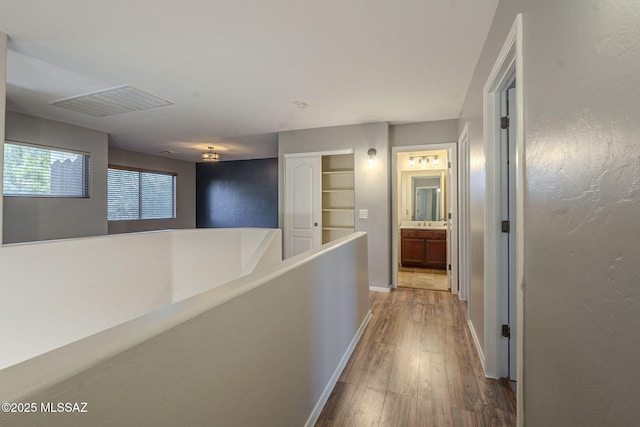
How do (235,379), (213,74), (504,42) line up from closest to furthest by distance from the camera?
(235,379) → (504,42) → (213,74)

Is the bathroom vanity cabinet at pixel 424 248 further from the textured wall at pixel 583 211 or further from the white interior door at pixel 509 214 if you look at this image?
the textured wall at pixel 583 211

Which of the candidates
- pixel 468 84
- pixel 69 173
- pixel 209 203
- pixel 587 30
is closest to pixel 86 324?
pixel 69 173

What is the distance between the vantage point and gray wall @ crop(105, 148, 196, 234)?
6469 mm

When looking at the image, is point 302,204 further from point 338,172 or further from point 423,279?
point 423,279

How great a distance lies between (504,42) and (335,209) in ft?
11.8

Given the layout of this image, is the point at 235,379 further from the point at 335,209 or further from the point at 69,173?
the point at 69,173

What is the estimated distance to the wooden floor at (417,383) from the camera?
1721mm

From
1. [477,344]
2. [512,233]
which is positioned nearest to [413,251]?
Answer: [477,344]

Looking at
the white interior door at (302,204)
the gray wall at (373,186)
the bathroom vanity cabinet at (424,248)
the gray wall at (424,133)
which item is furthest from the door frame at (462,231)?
the white interior door at (302,204)

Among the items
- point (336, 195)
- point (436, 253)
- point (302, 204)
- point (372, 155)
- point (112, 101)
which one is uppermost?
point (112, 101)

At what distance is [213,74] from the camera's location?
2.84 metres

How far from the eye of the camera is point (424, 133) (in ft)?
14.3

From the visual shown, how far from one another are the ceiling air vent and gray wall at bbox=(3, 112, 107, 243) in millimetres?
934

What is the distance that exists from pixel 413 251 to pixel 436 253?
410 millimetres
